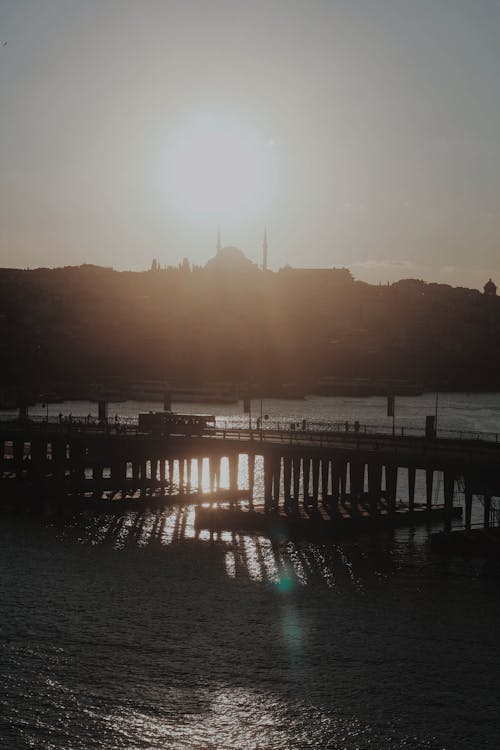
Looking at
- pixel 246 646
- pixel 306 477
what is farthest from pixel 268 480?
pixel 246 646

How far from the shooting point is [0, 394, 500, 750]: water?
32.7 meters

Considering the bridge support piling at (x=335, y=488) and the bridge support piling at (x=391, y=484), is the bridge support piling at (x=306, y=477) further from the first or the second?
the bridge support piling at (x=391, y=484)

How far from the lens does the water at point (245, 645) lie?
32719 millimetres

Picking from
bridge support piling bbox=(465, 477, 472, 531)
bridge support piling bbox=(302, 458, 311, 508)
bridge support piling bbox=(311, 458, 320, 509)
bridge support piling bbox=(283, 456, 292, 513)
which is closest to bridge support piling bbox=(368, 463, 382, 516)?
bridge support piling bbox=(302, 458, 311, 508)

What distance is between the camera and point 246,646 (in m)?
40.3

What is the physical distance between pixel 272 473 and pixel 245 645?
2737 cm

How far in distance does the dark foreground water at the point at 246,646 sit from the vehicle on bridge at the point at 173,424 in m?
18.9

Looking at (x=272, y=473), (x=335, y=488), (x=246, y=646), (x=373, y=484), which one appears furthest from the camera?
(x=335, y=488)

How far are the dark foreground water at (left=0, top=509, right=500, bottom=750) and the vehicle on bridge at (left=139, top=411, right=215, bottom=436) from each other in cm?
1894

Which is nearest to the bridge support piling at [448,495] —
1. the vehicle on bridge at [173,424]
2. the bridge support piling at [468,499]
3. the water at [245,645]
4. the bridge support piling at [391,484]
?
the bridge support piling at [468,499]

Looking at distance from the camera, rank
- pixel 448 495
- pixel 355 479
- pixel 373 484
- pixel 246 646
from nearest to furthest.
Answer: pixel 246 646
pixel 448 495
pixel 373 484
pixel 355 479

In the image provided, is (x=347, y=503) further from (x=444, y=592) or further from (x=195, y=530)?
(x=444, y=592)

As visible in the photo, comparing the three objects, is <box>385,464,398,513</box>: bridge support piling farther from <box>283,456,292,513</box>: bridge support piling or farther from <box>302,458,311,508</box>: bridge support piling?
<box>283,456,292,513</box>: bridge support piling

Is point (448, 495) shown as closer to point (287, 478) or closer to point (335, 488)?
point (335, 488)
